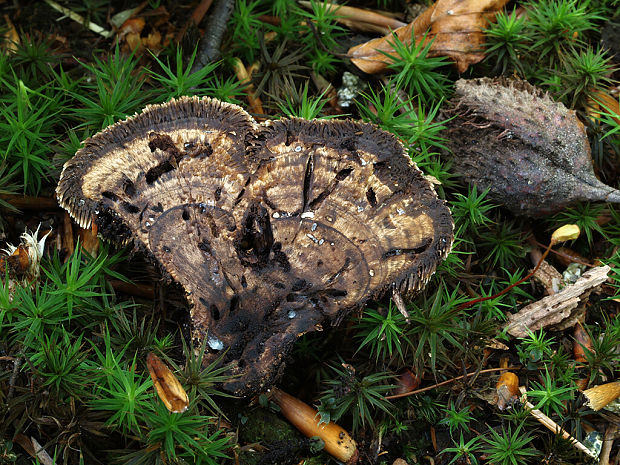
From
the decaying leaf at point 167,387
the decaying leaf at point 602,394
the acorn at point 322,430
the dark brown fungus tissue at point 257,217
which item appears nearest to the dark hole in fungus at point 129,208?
the dark brown fungus tissue at point 257,217

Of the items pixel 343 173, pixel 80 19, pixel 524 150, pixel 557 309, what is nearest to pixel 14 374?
pixel 343 173

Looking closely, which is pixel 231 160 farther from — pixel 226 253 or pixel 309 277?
pixel 309 277

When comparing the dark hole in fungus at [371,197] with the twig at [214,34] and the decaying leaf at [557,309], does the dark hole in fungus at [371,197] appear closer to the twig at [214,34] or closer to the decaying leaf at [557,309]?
the decaying leaf at [557,309]

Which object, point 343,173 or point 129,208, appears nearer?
point 129,208

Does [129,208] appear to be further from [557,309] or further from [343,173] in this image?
[557,309]

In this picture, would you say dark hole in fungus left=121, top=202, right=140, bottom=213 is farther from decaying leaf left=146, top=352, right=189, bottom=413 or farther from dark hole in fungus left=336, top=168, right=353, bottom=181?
dark hole in fungus left=336, top=168, right=353, bottom=181
